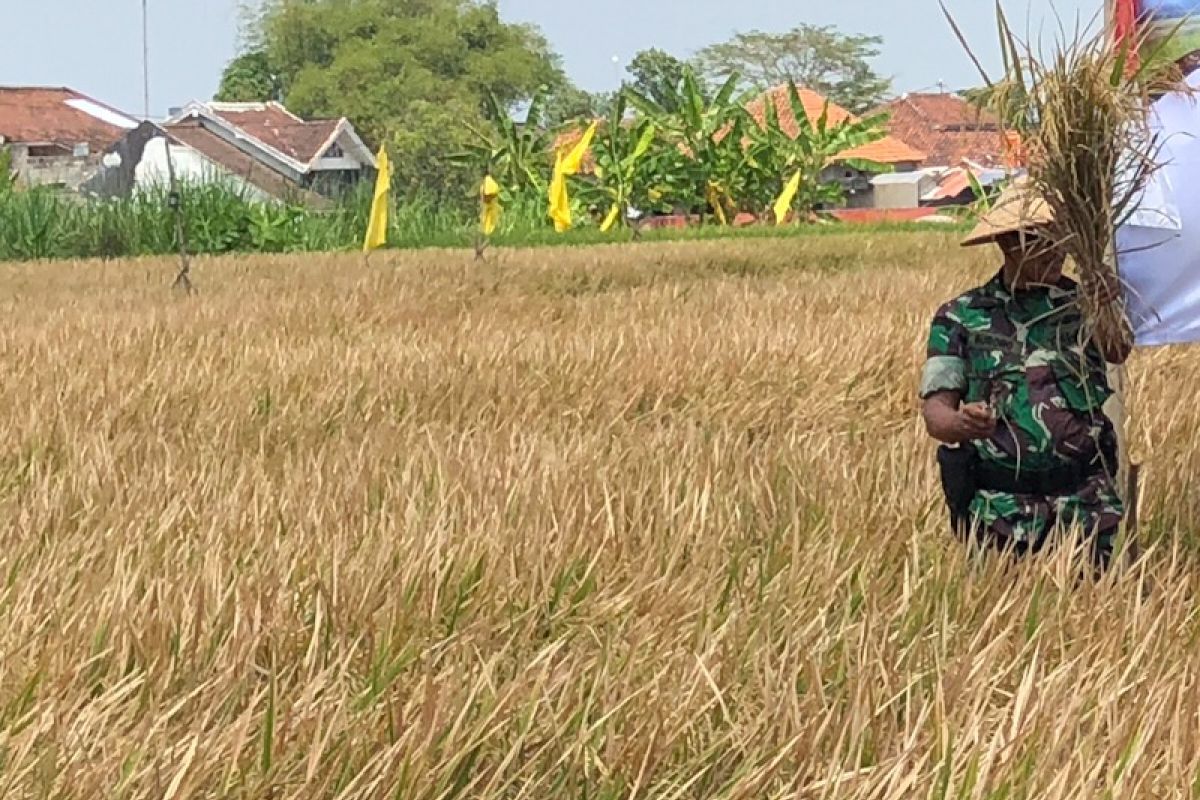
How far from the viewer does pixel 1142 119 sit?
7.70ft

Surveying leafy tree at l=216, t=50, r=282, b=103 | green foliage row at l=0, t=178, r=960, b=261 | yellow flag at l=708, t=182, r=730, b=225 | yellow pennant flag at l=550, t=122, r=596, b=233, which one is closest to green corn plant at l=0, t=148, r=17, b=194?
green foliage row at l=0, t=178, r=960, b=261

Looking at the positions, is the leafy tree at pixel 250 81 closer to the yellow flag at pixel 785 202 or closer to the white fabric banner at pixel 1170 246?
the yellow flag at pixel 785 202

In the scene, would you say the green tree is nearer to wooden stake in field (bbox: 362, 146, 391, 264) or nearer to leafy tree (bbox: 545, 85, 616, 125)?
leafy tree (bbox: 545, 85, 616, 125)

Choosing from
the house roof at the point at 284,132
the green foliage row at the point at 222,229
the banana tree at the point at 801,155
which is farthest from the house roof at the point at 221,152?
the green foliage row at the point at 222,229

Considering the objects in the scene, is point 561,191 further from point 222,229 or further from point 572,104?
point 572,104

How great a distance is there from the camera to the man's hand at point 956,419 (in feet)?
→ 8.26

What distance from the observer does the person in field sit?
2.54 meters

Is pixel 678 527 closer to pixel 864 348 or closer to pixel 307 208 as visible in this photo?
pixel 864 348

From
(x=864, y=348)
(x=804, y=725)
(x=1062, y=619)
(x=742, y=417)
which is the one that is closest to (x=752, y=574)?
(x=1062, y=619)

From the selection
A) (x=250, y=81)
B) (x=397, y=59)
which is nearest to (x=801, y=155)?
(x=397, y=59)

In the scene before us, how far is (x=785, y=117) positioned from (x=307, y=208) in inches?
498

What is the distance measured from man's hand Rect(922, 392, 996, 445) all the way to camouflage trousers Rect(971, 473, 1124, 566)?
0.12 meters

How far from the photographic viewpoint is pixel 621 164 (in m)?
19.6

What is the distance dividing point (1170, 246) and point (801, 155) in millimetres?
17877
